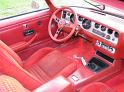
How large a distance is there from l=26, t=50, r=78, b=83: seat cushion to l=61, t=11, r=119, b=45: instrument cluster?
40 centimetres

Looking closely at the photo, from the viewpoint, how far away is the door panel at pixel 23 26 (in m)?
2.81

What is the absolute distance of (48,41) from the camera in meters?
3.21

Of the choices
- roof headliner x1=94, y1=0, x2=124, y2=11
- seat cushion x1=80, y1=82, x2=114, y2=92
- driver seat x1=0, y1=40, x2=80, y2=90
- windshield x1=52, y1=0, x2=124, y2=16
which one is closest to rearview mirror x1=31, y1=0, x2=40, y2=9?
windshield x1=52, y1=0, x2=124, y2=16

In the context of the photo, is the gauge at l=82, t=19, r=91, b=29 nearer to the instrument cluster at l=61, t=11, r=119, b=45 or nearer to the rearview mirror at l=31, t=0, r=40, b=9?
the instrument cluster at l=61, t=11, r=119, b=45

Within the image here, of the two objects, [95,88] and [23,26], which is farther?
[23,26]

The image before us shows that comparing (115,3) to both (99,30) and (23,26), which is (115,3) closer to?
(99,30)

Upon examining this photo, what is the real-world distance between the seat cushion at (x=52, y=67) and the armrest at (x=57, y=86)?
0.72 metres

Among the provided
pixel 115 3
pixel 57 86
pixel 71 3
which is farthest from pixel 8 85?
pixel 71 3

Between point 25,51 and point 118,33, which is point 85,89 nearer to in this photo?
point 118,33

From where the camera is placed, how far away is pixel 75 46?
3248 millimetres

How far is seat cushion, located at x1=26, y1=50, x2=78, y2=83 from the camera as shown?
2578 mm

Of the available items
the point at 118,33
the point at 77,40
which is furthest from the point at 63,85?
the point at 77,40

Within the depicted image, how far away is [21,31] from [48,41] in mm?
434

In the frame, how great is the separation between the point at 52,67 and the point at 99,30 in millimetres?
640
